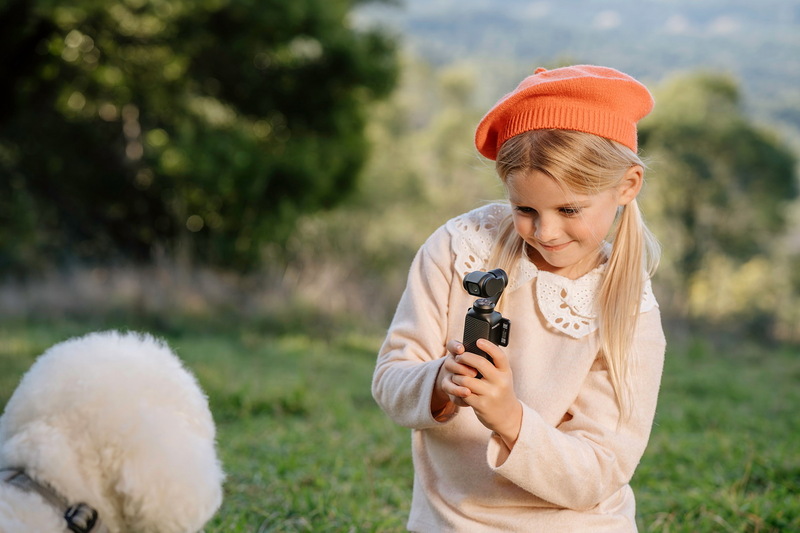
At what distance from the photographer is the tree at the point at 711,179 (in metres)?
18.3

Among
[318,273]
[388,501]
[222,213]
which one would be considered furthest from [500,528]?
[222,213]

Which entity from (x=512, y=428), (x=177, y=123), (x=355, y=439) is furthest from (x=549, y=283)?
(x=177, y=123)

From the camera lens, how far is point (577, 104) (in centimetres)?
177

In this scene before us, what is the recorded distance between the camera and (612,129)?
5.90ft

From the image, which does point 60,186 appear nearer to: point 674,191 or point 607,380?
point 607,380

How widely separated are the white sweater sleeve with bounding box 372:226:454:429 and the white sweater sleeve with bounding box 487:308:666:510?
0.76ft

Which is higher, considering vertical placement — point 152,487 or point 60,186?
point 152,487

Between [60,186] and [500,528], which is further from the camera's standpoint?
[60,186]

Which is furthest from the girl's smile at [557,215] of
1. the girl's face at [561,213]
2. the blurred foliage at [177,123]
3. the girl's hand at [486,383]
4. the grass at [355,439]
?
the blurred foliage at [177,123]

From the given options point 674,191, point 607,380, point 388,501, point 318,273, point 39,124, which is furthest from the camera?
point 674,191

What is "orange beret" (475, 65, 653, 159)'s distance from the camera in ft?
5.79

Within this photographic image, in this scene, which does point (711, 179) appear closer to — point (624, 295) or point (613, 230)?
point (613, 230)

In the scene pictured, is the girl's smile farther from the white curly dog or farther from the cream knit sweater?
the white curly dog

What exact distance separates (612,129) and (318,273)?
24.6ft
